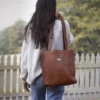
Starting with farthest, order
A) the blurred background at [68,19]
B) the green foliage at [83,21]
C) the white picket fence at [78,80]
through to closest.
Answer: the green foliage at [83,21] < the white picket fence at [78,80] < the blurred background at [68,19]

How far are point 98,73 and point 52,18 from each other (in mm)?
3238

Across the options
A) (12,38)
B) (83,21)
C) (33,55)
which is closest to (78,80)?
(83,21)

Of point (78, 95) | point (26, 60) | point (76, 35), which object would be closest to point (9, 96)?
point (78, 95)

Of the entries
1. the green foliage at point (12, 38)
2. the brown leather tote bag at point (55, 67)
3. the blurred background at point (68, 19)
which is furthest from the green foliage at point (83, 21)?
the brown leather tote bag at point (55, 67)

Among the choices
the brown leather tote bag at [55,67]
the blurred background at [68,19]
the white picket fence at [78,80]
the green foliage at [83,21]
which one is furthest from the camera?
the green foliage at [83,21]

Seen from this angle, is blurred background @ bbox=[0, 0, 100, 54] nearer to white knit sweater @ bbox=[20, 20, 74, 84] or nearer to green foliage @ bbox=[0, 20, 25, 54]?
green foliage @ bbox=[0, 20, 25, 54]

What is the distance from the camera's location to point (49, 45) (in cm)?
223

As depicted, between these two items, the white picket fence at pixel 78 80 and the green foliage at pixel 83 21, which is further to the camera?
the green foliage at pixel 83 21

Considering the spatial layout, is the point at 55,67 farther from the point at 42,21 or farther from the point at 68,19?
the point at 68,19

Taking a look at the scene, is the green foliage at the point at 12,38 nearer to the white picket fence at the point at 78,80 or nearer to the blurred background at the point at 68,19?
the blurred background at the point at 68,19

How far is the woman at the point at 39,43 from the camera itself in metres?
2.25

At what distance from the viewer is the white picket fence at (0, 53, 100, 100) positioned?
481 centimetres

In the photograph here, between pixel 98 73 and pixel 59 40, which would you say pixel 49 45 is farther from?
pixel 98 73

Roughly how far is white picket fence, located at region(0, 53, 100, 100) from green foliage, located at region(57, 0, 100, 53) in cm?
18
